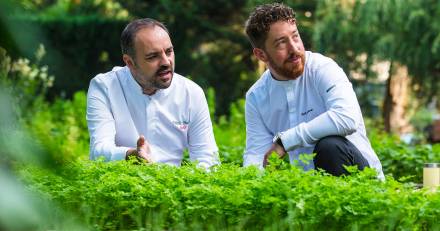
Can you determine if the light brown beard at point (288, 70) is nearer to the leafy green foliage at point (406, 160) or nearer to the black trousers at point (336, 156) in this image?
the black trousers at point (336, 156)

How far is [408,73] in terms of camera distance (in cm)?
1591

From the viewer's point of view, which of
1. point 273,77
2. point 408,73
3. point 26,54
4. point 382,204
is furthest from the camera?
point 408,73

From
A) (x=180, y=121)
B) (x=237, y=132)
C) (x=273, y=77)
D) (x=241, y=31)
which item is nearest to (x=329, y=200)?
(x=273, y=77)

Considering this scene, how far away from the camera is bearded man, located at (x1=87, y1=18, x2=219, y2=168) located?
4.86 metres

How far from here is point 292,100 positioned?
4621 mm

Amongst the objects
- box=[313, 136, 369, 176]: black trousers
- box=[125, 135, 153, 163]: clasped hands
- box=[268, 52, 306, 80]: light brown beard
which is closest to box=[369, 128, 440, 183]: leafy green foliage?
box=[268, 52, 306, 80]: light brown beard

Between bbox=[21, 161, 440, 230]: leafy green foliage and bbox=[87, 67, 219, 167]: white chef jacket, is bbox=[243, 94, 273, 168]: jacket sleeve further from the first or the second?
bbox=[21, 161, 440, 230]: leafy green foliage

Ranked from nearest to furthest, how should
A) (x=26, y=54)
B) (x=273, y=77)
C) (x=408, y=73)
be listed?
1. (x=26, y=54)
2. (x=273, y=77)
3. (x=408, y=73)

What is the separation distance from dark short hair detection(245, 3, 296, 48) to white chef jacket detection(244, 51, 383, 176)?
239 millimetres

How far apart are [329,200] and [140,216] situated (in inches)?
29.7

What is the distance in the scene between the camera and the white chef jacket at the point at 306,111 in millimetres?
4266

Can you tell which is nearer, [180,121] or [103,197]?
[103,197]

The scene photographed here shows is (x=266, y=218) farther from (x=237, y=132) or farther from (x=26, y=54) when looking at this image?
(x=237, y=132)

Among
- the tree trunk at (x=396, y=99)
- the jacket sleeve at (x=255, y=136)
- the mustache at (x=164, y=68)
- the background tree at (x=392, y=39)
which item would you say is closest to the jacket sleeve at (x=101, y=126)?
the mustache at (x=164, y=68)
